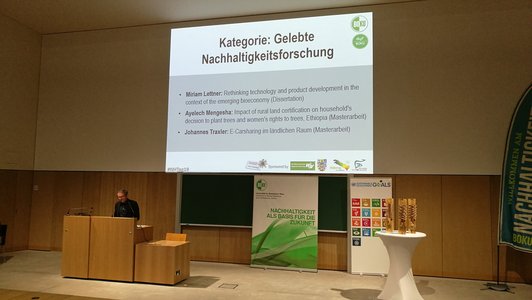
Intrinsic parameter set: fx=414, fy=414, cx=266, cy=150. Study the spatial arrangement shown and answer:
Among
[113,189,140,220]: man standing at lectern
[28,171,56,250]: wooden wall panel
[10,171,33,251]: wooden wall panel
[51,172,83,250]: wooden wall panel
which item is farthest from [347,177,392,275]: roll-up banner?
[10,171,33,251]: wooden wall panel

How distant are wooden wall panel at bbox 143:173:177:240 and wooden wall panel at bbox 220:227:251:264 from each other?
3.02ft

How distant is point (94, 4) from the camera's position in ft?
22.2

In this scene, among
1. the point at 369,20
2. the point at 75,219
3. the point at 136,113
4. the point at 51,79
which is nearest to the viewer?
the point at 75,219

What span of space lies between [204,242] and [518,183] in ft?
15.6

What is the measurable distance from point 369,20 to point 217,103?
261 centimetres

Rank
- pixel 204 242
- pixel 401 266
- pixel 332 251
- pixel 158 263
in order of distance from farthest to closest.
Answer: pixel 204 242 < pixel 332 251 < pixel 158 263 < pixel 401 266

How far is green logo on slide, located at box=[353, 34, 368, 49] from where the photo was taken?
6.06m

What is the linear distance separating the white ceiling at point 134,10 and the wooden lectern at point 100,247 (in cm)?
354

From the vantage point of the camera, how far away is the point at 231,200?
689 cm

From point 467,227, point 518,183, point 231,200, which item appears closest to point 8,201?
point 231,200

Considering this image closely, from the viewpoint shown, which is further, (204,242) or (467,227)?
(204,242)

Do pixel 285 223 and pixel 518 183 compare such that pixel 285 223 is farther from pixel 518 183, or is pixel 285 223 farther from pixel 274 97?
pixel 518 183

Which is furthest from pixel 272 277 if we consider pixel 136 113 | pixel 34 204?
pixel 34 204

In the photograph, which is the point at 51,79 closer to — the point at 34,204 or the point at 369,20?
the point at 34,204
